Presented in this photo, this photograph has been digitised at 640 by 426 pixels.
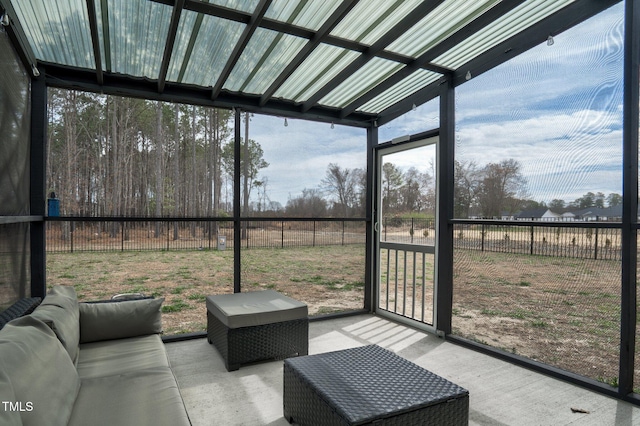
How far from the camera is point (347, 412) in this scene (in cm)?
174

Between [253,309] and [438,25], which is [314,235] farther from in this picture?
[438,25]

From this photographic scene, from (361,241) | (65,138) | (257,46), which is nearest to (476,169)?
(361,241)

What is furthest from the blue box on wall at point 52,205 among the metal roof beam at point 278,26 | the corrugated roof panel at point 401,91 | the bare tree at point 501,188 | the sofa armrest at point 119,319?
the bare tree at point 501,188

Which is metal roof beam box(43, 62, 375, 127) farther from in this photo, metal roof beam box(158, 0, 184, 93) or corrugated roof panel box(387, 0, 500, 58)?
corrugated roof panel box(387, 0, 500, 58)

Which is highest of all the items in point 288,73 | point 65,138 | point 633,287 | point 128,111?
point 288,73

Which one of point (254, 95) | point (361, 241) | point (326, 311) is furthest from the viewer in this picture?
point (361, 241)

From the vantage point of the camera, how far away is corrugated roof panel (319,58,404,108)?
3.49 meters

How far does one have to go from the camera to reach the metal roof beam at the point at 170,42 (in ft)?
7.91

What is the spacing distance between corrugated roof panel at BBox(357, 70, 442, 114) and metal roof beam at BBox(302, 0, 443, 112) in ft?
2.47

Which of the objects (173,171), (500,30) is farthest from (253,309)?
(500,30)

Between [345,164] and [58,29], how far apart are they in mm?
3395

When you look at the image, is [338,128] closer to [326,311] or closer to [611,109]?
[326,311]

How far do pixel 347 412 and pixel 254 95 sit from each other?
11.5ft

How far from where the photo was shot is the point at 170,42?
2785 mm
